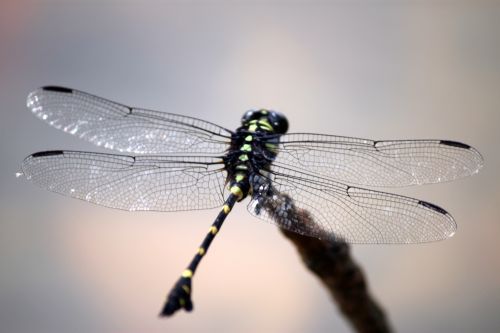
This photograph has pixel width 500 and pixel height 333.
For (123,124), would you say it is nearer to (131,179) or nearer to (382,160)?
(131,179)

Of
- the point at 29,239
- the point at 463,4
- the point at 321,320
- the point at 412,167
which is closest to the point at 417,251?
the point at 321,320

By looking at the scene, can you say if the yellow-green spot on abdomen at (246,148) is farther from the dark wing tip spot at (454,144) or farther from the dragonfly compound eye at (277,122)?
the dark wing tip spot at (454,144)

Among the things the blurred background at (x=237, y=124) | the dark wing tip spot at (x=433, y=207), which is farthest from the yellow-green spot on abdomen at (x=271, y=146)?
the blurred background at (x=237, y=124)

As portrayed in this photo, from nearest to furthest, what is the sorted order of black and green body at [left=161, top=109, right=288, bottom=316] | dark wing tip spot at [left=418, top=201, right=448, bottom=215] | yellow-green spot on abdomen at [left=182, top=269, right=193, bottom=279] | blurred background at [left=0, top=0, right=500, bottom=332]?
yellow-green spot on abdomen at [left=182, top=269, right=193, bottom=279] → dark wing tip spot at [left=418, top=201, right=448, bottom=215] → black and green body at [left=161, top=109, right=288, bottom=316] → blurred background at [left=0, top=0, right=500, bottom=332]

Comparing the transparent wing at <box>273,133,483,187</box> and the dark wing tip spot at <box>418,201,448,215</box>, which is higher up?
the transparent wing at <box>273,133,483,187</box>

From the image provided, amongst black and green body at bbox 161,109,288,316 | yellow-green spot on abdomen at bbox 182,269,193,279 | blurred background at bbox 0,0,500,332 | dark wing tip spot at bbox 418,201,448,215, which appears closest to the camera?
yellow-green spot on abdomen at bbox 182,269,193,279

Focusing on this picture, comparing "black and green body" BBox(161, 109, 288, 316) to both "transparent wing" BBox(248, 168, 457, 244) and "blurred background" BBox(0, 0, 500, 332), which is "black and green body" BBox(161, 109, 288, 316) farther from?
"blurred background" BBox(0, 0, 500, 332)

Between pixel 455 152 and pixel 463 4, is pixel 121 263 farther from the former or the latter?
pixel 463 4

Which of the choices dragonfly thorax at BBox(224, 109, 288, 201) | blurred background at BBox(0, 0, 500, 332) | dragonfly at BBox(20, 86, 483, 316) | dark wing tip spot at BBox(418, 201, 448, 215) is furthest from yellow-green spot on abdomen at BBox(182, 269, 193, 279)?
blurred background at BBox(0, 0, 500, 332)
